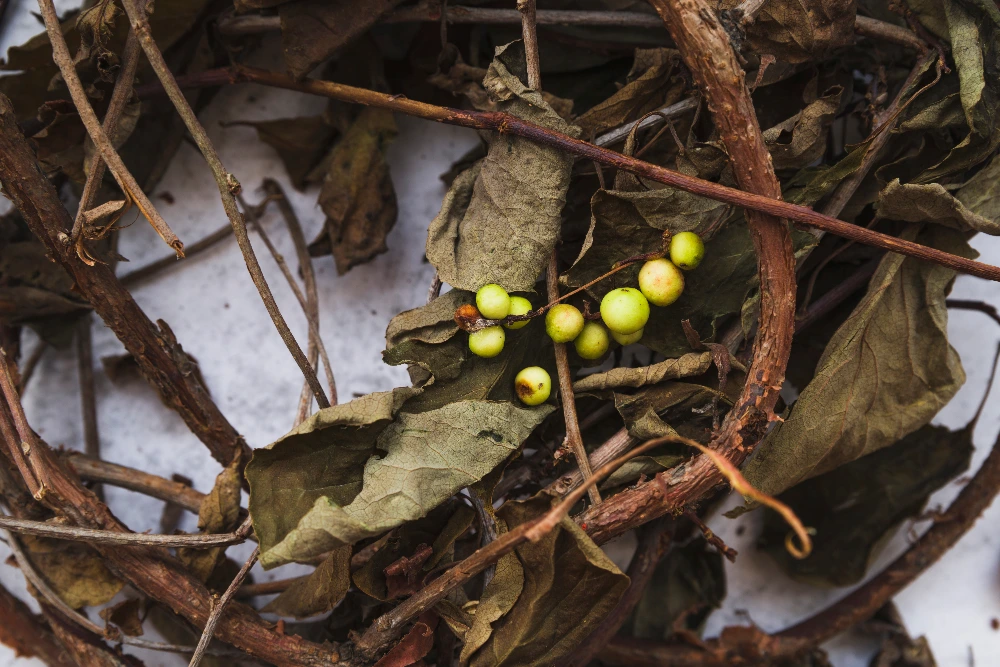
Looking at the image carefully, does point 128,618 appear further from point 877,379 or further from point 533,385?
point 877,379

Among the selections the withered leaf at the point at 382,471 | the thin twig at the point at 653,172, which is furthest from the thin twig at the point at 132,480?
the thin twig at the point at 653,172

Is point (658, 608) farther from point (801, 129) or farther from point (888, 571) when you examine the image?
point (801, 129)

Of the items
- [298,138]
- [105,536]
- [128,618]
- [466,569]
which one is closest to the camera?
[466,569]

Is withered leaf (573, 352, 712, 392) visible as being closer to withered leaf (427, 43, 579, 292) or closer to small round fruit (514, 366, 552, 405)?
small round fruit (514, 366, 552, 405)

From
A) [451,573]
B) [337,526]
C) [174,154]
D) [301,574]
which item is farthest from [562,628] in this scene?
[174,154]

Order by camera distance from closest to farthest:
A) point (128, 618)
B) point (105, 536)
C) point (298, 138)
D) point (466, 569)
A: point (466, 569), point (105, 536), point (128, 618), point (298, 138)

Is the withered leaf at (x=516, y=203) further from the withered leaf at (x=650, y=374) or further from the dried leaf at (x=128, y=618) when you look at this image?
the dried leaf at (x=128, y=618)

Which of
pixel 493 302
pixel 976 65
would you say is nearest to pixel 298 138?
pixel 493 302
